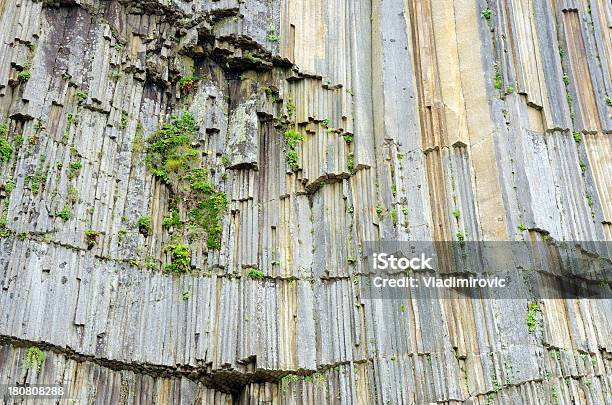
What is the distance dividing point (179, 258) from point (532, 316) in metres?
7.94

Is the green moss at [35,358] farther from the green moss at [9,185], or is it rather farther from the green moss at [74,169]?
the green moss at [74,169]

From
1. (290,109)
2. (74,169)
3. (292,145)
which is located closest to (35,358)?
(74,169)

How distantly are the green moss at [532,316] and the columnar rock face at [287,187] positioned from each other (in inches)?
1.8

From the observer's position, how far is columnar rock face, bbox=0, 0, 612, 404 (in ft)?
49.0

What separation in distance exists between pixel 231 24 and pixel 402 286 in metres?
8.40

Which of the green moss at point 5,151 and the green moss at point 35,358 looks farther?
the green moss at point 5,151

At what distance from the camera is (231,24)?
19234mm

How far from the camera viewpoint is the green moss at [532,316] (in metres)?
14.9

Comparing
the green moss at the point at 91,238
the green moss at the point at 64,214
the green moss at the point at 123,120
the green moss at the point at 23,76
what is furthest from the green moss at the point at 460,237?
the green moss at the point at 23,76

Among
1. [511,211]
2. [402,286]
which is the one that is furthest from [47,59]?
[511,211]

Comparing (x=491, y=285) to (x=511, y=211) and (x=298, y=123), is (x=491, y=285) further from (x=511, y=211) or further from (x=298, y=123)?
(x=298, y=123)

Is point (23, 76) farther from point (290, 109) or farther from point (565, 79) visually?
point (565, 79)

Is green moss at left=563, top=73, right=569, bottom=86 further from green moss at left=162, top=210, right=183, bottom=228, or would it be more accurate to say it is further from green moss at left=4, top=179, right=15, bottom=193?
green moss at left=4, top=179, right=15, bottom=193

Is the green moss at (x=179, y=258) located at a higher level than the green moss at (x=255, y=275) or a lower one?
higher
